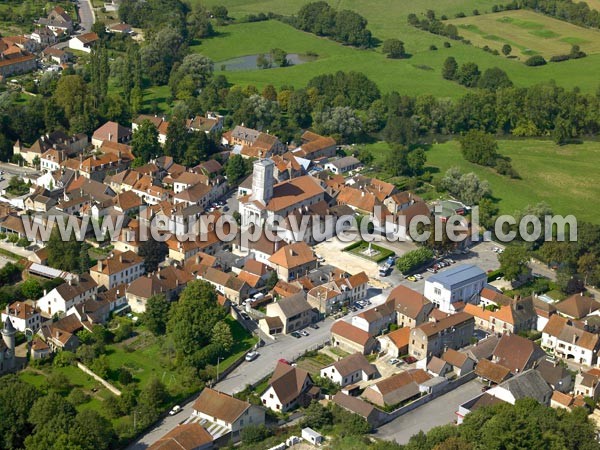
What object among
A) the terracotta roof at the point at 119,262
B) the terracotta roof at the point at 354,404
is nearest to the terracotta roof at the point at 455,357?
the terracotta roof at the point at 354,404

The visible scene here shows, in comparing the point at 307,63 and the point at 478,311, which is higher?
the point at 307,63

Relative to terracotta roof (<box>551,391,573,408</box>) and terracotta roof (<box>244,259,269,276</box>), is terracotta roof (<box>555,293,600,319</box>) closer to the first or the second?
terracotta roof (<box>551,391,573,408</box>)

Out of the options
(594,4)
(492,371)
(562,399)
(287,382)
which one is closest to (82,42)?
(287,382)

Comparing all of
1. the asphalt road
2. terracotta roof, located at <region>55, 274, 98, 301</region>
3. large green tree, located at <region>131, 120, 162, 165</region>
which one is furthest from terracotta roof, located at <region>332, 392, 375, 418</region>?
the asphalt road

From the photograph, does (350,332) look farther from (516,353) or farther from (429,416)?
(516,353)

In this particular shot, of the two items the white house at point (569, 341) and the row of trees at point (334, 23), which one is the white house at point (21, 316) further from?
the row of trees at point (334, 23)

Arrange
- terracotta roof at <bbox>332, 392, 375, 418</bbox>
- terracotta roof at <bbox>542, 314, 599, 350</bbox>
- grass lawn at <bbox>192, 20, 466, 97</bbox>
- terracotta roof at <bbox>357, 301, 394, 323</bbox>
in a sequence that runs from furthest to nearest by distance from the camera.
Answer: grass lawn at <bbox>192, 20, 466, 97</bbox> → terracotta roof at <bbox>357, 301, 394, 323</bbox> → terracotta roof at <bbox>542, 314, 599, 350</bbox> → terracotta roof at <bbox>332, 392, 375, 418</bbox>
